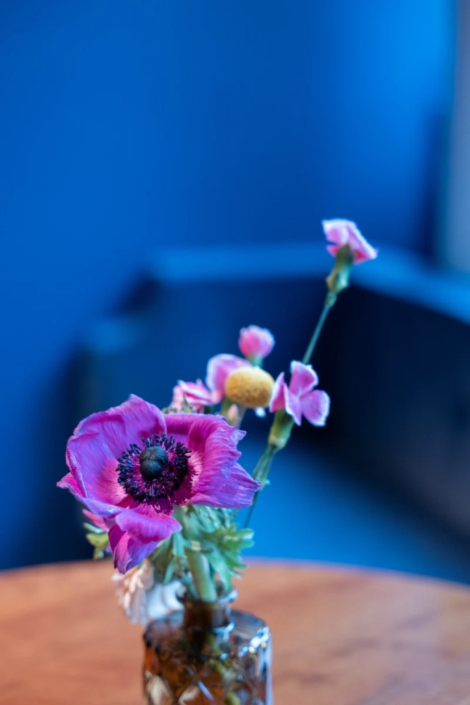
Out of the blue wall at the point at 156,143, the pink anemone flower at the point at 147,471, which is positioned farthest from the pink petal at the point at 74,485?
the blue wall at the point at 156,143

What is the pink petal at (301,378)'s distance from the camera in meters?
0.68

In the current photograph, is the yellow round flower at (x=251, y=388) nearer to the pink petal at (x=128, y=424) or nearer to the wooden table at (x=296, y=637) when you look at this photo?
the pink petal at (x=128, y=424)

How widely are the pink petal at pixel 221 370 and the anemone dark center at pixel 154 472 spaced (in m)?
0.19

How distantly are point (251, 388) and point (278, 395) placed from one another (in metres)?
0.05

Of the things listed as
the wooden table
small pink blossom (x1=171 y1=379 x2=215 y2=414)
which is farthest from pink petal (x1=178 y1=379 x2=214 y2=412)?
the wooden table

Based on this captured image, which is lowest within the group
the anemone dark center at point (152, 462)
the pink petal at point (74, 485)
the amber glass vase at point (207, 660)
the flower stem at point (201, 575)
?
the amber glass vase at point (207, 660)

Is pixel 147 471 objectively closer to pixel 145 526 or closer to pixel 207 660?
pixel 145 526

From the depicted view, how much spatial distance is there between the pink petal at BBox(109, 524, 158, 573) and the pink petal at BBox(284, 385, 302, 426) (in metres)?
0.17

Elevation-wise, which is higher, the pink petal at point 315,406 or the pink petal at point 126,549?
the pink petal at point 315,406

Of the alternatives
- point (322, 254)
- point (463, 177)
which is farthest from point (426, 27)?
point (322, 254)

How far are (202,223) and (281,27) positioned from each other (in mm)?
615

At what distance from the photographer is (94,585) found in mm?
1204

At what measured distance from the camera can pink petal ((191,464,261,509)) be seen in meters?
0.57

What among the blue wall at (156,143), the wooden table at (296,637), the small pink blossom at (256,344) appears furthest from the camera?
the blue wall at (156,143)
